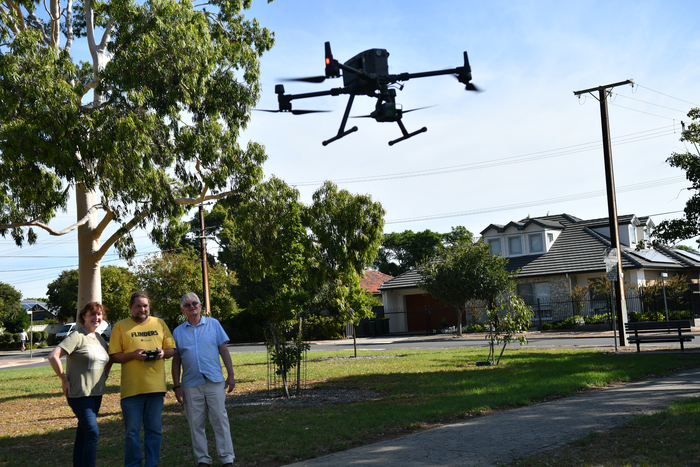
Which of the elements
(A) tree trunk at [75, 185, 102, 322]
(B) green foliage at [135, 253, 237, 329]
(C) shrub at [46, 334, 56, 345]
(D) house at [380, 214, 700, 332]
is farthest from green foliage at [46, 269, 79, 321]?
(A) tree trunk at [75, 185, 102, 322]

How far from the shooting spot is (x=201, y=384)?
6176 millimetres

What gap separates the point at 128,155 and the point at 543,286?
2900 centimetres

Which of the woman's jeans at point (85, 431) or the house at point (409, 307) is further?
the house at point (409, 307)

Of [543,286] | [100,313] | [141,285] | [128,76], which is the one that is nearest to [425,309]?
[543,286]

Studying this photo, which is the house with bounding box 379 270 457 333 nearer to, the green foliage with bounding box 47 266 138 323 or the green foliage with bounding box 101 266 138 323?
the green foliage with bounding box 47 266 138 323

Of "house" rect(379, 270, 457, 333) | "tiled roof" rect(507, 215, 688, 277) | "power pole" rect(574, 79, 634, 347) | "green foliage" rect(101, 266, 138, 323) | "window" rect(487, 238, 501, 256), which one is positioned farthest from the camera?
"green foliage" rect(101, 266, 138, 323)

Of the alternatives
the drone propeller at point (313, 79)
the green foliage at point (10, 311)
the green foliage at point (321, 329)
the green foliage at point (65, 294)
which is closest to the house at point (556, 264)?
the green foliage at point (321, 329)

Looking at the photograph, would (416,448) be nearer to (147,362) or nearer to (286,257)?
(147,362)

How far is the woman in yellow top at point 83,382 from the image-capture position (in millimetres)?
5816

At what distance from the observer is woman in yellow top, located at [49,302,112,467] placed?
582 cm

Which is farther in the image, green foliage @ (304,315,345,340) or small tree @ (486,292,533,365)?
green foliage @ (304,315,345,340)

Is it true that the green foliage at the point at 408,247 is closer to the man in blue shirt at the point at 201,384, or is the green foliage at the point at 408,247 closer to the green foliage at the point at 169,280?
the green foliage at the point at 169,280

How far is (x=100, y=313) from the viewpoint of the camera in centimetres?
618

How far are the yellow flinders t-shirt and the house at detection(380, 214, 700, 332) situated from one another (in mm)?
29782
